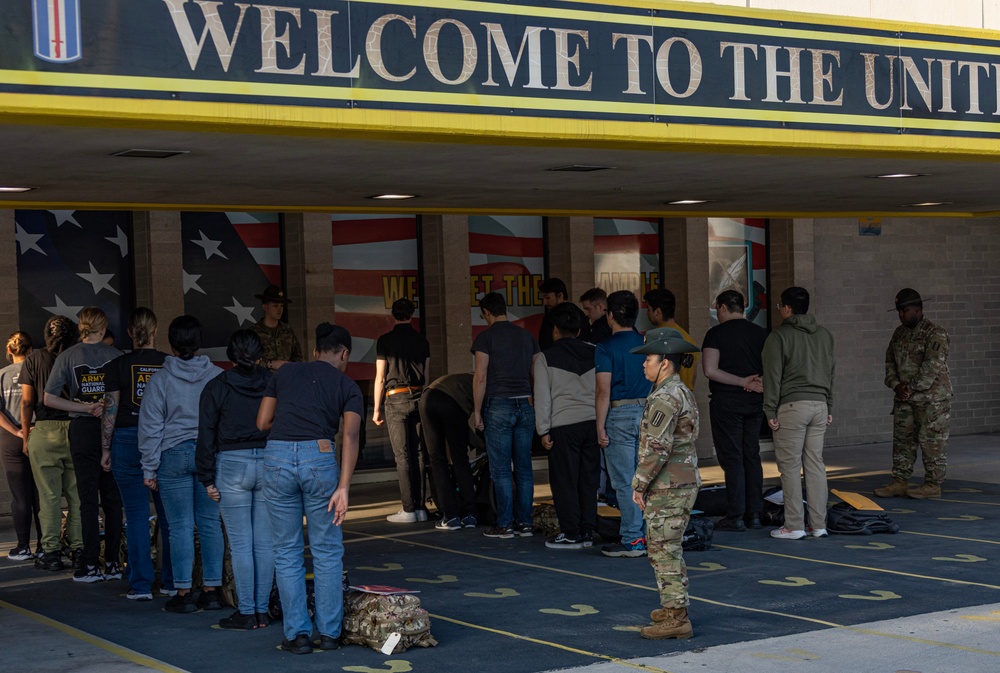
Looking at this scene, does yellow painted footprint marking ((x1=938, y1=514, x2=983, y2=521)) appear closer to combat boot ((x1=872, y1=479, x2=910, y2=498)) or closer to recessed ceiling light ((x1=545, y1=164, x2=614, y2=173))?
combat boot ((x1=872, y1=479, x2=910, y2=498))

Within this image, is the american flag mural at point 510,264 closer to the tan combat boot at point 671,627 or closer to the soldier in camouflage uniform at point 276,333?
the soldier in camouflage uniform at point 276,333

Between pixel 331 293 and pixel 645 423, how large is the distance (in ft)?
22.8

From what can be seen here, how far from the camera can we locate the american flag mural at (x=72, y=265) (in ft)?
40.5

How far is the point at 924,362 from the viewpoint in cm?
1219

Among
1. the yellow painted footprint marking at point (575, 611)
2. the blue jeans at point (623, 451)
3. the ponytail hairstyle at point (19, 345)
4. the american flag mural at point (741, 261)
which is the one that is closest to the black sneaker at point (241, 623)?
the yellow painted footprint marking at point (575, 611)

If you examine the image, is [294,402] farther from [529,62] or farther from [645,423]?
[529,62]

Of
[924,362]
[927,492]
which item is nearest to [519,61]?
[924,362]

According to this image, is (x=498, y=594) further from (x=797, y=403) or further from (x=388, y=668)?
(x=797, y=403)

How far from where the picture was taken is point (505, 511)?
34.6 ft

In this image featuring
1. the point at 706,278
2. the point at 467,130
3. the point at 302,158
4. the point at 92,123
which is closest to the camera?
the point at 92,123

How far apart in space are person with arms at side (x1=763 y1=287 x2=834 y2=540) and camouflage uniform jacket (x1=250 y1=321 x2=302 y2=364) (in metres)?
4.38

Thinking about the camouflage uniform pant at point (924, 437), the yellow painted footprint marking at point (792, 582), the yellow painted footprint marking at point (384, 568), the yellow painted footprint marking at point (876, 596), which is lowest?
the yellow painted footprint marking at point (876, 596)

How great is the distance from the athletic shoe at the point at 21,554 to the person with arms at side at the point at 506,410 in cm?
357

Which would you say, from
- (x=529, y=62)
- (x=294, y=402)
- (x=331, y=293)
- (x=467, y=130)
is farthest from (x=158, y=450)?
(x=331, y=293)
